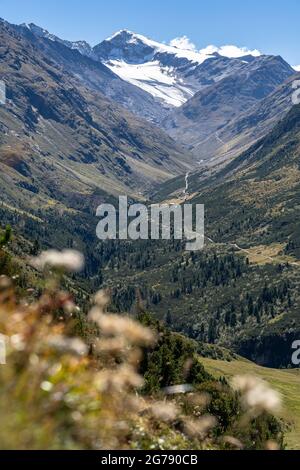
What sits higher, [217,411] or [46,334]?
[46,334]

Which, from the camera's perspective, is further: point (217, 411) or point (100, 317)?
point (217, 411)

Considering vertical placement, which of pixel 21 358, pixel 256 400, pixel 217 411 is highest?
pixel 21 358

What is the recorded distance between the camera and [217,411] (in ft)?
110

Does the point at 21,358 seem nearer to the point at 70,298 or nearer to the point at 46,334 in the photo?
the point at 46,334

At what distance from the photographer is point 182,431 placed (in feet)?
45.9

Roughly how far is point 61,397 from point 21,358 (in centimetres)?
83

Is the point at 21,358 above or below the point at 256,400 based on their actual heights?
above
